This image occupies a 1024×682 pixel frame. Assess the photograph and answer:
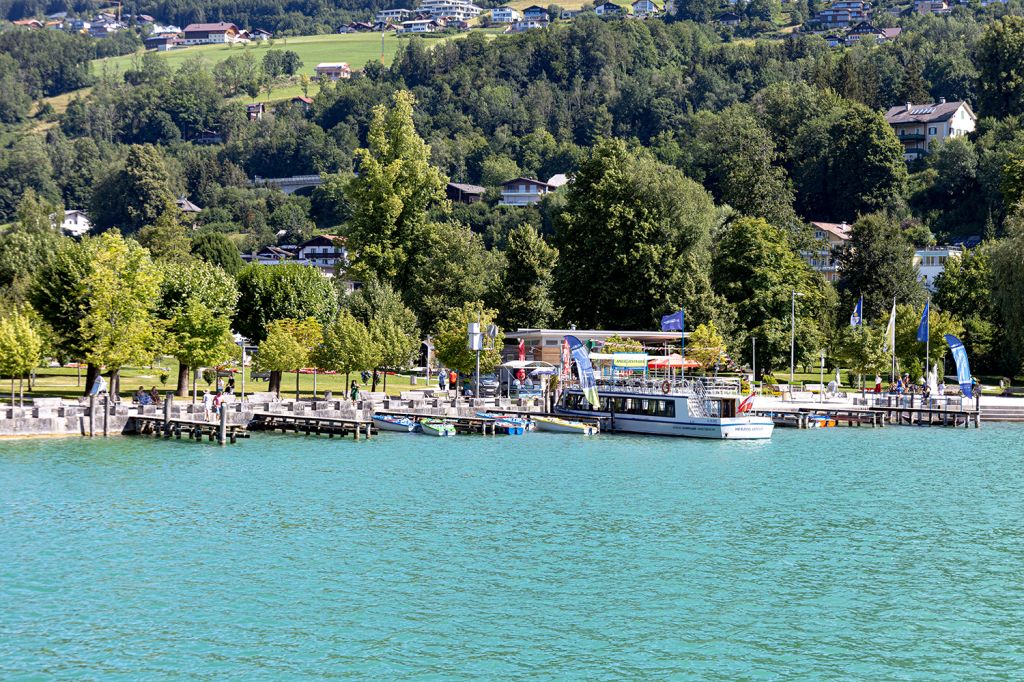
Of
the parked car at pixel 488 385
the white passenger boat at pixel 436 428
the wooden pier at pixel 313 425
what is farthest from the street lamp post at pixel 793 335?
the wooden pier at pixel 313 425

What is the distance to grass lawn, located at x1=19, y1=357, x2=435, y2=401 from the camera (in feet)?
283

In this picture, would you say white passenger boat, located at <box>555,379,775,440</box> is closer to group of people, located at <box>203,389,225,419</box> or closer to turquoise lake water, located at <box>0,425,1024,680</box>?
turquoise lake water, located at <box>0,425,1024,680</box>

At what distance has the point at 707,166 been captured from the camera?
199375 millimetres

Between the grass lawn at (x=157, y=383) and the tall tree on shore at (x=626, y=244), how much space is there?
14.2 m

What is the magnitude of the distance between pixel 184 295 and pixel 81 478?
28.6m

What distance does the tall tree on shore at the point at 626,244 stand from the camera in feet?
338

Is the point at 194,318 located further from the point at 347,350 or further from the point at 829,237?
the point at 829,237

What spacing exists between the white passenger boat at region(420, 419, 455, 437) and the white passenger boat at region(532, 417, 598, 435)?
19.5 ft

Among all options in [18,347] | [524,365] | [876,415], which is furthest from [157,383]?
[876,415]

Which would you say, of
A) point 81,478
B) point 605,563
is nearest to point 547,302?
point 81,478

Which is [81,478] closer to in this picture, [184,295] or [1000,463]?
[184,295]

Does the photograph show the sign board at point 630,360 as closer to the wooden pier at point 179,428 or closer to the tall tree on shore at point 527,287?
the tall tree on shore at point 527,287

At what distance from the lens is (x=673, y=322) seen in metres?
89.4

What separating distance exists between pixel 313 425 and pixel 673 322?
25237 millimetres
